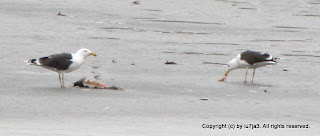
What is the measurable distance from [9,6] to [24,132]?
14.3 meters

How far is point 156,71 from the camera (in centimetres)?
1359

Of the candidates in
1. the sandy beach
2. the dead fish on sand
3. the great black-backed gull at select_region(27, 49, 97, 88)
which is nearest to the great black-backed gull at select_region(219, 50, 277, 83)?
the sandy beach

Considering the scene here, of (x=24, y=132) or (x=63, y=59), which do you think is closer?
(x=24, y=132)

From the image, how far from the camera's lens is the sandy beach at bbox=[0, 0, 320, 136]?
9.14 meters

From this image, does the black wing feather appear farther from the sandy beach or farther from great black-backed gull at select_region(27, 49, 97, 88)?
the sandy beach

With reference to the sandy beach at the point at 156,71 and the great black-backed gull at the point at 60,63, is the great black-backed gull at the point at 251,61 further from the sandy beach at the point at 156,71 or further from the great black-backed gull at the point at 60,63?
the great black-backed gull at the point at 60,63

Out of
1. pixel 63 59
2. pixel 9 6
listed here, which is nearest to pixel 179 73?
pixel 63 59

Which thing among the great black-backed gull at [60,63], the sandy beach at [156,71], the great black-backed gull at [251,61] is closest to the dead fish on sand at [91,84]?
the sandy beach at [156,71]

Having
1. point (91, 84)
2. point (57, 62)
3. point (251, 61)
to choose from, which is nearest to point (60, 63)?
point (57, 62)

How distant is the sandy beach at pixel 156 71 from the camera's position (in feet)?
30.0

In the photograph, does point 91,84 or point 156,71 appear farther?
point 156,71

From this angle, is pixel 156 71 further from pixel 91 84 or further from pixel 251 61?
pixel 91 84

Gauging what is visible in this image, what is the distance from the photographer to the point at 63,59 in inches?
466

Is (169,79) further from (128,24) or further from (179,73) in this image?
(128,24)
